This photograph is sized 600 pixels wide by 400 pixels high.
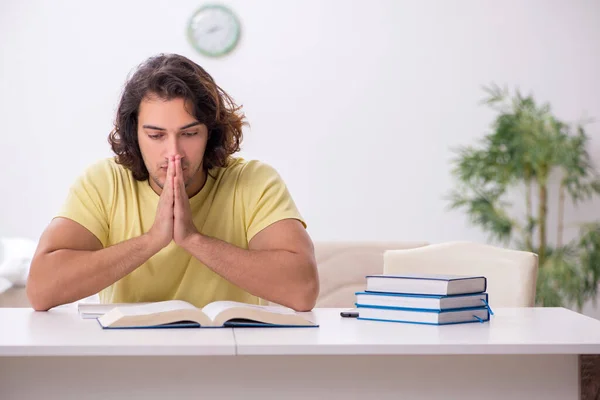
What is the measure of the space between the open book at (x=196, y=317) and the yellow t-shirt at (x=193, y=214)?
450 millimetres

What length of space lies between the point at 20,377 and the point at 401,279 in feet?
2.25

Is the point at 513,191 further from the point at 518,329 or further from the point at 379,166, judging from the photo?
the point at 518,329

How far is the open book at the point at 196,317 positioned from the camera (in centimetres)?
135

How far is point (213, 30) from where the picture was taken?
4.47 metres

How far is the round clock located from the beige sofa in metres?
2.09

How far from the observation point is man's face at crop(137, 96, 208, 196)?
1.84 metres

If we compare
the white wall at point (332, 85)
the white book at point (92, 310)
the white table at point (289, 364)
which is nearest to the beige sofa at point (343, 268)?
the white book at point (92, 310)

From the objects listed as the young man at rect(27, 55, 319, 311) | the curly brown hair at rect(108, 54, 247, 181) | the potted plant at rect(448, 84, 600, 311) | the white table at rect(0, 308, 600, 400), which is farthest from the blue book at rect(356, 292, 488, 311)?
the potted plant at rect(448, 84, 600, 311)

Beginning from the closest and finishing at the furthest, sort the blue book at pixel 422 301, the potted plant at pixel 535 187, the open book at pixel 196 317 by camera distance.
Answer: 1. the open book at pixel 196 317
2. the blue book at pixel 422 301
3. the potted plant at pixel 535 187

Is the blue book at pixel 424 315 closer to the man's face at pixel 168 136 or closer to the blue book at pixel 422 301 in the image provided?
the blue book at pixel 422 301

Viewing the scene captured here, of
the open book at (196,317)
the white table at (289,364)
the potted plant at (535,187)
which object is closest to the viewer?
the white table at (289,364)

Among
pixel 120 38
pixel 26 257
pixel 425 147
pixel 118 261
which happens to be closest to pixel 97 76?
pixel 120 38

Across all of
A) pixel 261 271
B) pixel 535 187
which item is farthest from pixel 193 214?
pixel 535 187

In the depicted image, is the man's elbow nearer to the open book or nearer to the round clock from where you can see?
the open book
